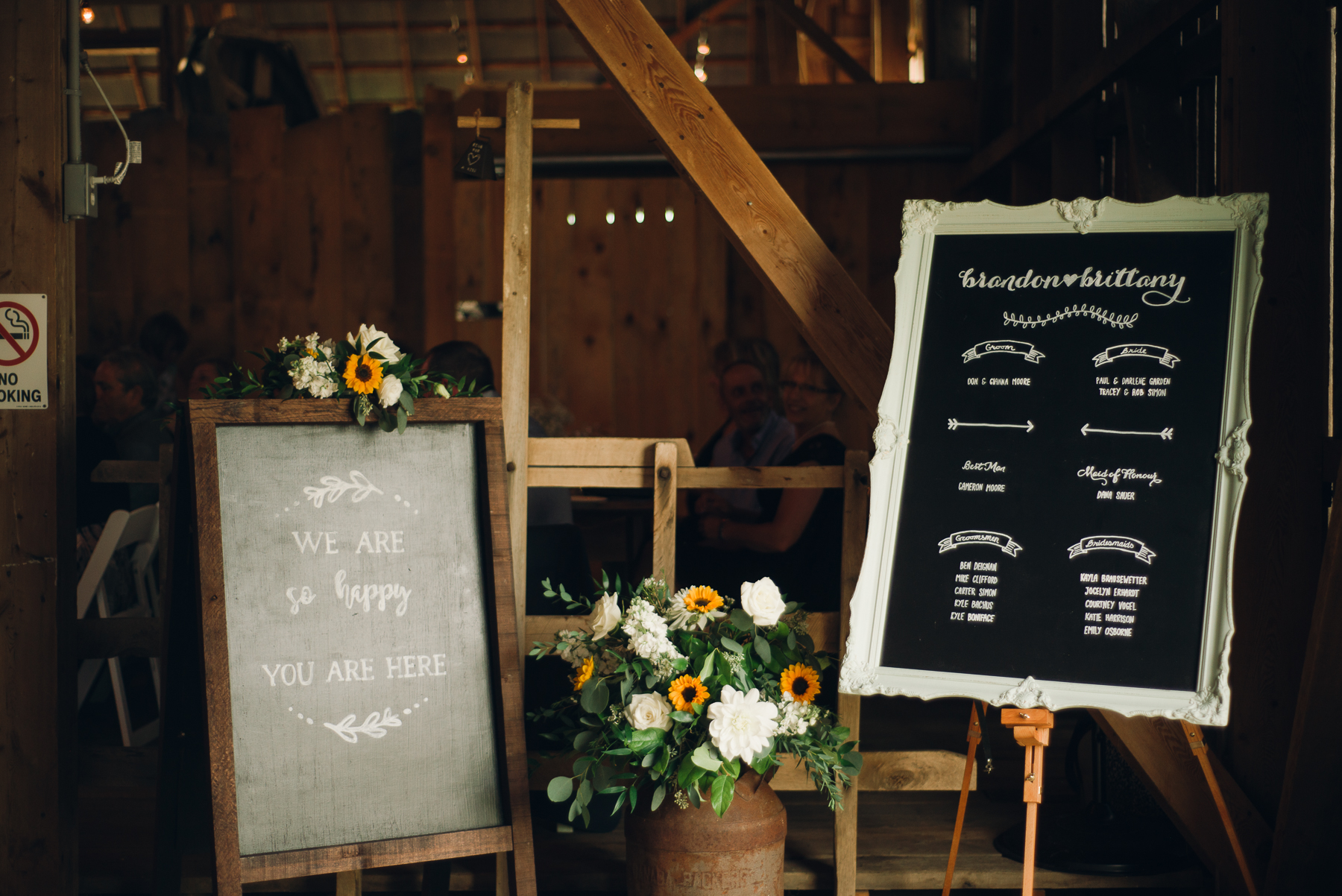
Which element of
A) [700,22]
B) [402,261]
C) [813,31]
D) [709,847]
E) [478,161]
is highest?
[700,22]

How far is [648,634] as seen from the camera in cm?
204

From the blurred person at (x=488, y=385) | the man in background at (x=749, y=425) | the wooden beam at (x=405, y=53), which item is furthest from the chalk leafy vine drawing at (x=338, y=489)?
the wooden beam at (x=405, y=53)

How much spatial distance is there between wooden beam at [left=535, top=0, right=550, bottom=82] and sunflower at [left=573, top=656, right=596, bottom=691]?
26.2ft

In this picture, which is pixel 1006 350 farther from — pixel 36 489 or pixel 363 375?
pixel 36 489

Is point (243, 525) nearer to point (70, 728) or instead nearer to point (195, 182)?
point (70, 728)

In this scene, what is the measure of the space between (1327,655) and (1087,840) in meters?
0.91

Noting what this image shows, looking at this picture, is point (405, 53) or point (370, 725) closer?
point (370, 725)

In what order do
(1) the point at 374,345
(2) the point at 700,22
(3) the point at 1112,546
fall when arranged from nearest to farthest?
(3) the point at 1112,546 < (1) the point at 374,345 < (2) the point at 700,22

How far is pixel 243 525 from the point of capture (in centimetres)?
201

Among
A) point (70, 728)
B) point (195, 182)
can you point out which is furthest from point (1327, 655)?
point (195, 182)

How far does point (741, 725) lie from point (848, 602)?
0.56 m

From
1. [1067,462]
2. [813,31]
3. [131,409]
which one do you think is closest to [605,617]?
[1067,462]

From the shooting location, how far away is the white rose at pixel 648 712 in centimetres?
201

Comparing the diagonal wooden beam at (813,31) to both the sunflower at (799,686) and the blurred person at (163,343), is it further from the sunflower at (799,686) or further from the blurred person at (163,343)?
the sunflower at (799,686)
